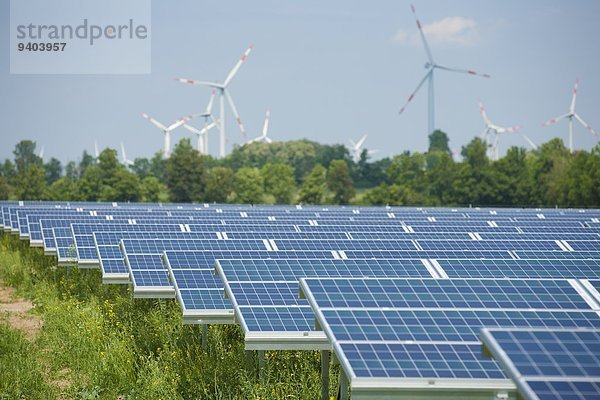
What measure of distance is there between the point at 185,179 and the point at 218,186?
12.9 ft

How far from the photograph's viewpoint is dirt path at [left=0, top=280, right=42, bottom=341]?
25234 mm

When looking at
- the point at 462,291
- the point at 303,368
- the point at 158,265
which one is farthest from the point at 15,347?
the point at 462,291

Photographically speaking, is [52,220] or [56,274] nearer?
[56,274]

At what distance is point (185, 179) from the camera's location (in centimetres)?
11706

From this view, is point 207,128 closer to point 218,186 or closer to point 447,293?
point 218,186

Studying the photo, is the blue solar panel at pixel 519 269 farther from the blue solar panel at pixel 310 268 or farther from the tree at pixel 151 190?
the tree at pixel 151 190

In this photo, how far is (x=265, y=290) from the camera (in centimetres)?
1554

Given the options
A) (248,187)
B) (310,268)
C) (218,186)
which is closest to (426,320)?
(310,268)

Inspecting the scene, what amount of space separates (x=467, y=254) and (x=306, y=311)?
7115 millimetres

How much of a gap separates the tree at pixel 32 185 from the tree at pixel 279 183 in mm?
27755

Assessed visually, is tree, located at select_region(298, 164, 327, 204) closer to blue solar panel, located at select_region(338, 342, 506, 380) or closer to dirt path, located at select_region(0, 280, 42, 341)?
dirt path, located at select_region(0, 280, 42, 341)

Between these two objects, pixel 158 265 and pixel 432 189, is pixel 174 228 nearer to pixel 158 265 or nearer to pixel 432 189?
pixel 158 265

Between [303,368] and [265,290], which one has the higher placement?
[265,290]

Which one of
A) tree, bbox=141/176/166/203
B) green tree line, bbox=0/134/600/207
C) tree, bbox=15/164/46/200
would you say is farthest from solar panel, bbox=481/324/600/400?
tree, bbox=15/164/46/200
